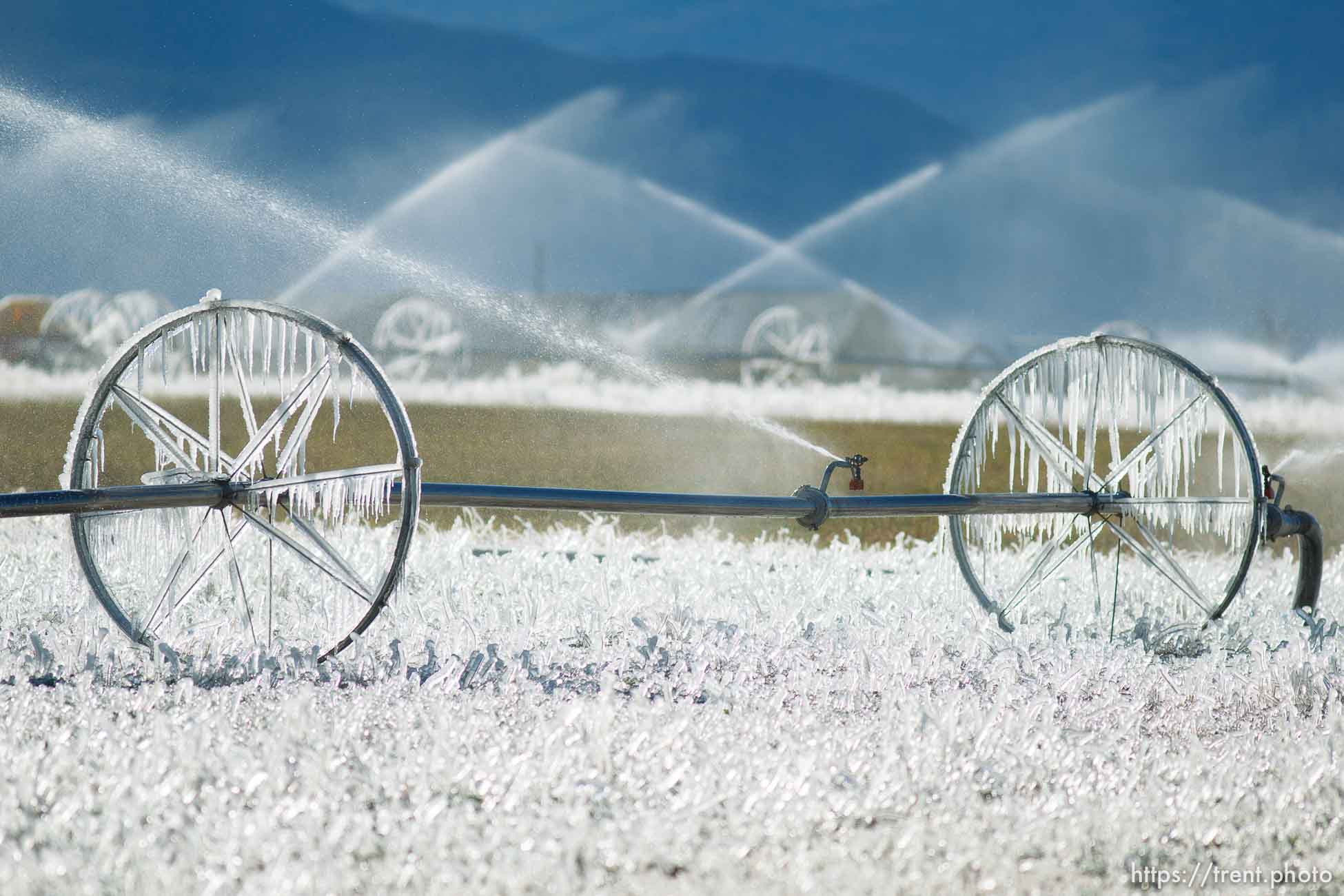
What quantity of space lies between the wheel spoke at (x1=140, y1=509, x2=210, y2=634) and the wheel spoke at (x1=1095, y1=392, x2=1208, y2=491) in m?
2.08

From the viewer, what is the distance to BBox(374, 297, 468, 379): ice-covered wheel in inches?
212

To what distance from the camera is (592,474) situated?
5383 mm

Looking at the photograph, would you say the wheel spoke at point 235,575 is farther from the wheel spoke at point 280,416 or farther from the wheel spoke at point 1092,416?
the wheel spoke at point 1092,416

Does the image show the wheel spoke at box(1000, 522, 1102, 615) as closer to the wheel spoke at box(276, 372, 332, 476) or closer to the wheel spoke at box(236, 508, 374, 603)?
the wheel spoke at box(236, 508, 374, 603)

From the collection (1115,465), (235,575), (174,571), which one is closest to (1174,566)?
(1115,465)

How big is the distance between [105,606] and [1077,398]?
2.30 meters

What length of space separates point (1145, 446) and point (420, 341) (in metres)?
3.05

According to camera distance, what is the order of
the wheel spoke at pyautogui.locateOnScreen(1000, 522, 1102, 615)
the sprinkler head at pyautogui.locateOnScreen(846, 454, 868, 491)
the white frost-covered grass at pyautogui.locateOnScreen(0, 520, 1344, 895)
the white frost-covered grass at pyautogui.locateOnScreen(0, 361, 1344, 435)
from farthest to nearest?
the white frost-covered grass at pyautogui.locateOnScreen(0, 361, 1344, 435) < the wheel spoke at pyautogui.locateOnScreen(1000, 522, 1102, 615) < the sprinkler head at pyautogui.locateOnScreen(846, 454, 868, 491) < the white frost-covered grass at pyautogui.locateOnScreen(0, 520, 1344, 895)

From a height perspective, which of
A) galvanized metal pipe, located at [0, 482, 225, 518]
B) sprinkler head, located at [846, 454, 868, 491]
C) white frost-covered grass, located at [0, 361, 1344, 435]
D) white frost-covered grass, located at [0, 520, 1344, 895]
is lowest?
white frost-covered grass, located at [0, 520, 1344, 895]

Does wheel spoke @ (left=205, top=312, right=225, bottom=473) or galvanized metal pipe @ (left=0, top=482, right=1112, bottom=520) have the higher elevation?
wheel spoke @ (left=205, top=312, right=225, bottom=473)

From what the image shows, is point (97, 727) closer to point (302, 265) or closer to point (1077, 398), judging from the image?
point (1077, 398)

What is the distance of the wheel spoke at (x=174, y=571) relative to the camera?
2.60m

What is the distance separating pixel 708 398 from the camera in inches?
223

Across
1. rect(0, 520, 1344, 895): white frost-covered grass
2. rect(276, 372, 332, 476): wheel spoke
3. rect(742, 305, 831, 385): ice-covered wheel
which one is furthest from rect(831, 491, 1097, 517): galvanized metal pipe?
rect(742, 305, 831, 385): ice-covered wheel
